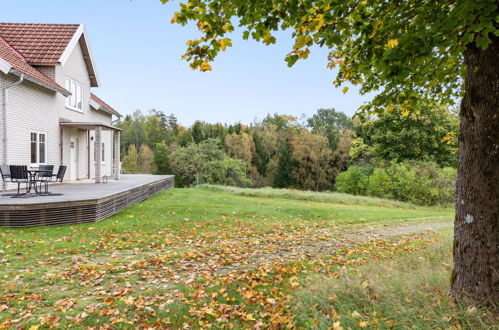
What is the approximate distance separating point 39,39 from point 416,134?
2348 centimetres

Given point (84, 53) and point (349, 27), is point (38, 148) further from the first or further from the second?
point (349, 27)

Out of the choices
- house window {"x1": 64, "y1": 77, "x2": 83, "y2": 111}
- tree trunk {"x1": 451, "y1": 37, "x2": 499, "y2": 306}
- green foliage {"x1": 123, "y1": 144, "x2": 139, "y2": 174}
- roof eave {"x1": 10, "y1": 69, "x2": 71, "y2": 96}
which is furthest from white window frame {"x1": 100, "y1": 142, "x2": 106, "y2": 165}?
green foliage {"x1": 123, "y1": 144, "x2": 139, "y2": 174}

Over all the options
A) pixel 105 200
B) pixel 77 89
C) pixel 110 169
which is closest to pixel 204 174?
pixel 110 169

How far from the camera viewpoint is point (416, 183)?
2511 centimetres

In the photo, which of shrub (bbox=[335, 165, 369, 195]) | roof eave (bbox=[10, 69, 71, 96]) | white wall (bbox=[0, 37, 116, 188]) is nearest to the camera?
roof eave (bbox=[10, 69, 71, 96])

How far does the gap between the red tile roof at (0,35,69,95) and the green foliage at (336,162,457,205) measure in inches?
906

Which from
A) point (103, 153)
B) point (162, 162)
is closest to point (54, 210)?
point (103, 153)

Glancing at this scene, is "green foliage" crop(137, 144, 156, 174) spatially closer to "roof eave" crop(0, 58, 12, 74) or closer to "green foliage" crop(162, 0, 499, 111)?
"roof eave" crop(0, 58, 12, 74)

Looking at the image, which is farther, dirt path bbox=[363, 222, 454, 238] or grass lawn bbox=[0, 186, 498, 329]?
dirt path bbox=[363, 222, 454, 238]

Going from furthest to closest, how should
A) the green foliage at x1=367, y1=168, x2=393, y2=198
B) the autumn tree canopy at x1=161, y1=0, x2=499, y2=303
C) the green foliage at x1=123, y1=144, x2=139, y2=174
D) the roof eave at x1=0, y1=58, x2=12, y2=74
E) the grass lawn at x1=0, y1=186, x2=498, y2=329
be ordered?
the green foliage at x1=123, y1=144, x2=139, y2=174 → the green foliage at x1=367, y1=168, x2=393, y2=198 → the roof eave at x1=0, y1=58, x2=12, y2=74 → the grass lawn at x1=0, y1=186, x2=498, y2=329 → the autumn tree canopy at x1=161, y1=0, x2=499, y2=303

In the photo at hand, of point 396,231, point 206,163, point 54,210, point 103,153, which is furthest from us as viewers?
point 206,163

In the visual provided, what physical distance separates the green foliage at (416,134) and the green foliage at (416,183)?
96 cm

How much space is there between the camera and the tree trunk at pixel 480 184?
11.1 ft

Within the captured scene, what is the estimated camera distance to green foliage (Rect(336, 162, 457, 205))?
24422mm
